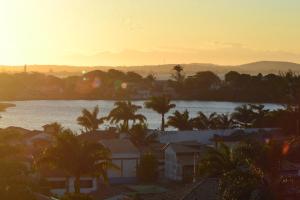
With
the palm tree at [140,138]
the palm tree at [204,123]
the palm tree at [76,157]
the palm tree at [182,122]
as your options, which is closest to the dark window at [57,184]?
the palm tree at [76,157]

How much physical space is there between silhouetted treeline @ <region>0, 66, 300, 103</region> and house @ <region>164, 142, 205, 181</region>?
9708 cm

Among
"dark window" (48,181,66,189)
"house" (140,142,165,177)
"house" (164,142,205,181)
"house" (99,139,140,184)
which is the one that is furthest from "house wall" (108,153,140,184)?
"dark window" (48,181,66,189)

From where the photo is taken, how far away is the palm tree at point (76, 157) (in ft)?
77.2

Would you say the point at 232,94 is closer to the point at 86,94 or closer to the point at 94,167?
the point at 86,94

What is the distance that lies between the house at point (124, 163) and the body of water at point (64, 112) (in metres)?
55.6

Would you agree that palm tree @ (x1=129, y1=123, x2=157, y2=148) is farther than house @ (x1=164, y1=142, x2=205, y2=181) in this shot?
Yes

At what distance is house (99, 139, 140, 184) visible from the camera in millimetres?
34125

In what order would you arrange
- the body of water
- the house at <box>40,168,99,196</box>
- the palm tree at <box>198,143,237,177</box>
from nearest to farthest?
the palm tree at <box>198,143,237,177</box>
the house at <box>40,168,99,196</box>
the body of water

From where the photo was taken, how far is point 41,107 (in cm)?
14212

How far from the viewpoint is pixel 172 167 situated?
112 feet

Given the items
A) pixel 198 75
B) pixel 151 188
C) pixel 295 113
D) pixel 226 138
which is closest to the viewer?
pixel 151 188

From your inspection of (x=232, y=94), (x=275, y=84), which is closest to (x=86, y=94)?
(x=232, y=94)

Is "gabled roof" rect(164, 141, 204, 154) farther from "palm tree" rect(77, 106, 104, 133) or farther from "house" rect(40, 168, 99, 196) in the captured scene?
"palm tree" rect(77, 106, 104, 133)

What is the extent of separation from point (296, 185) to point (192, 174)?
14930 mm
